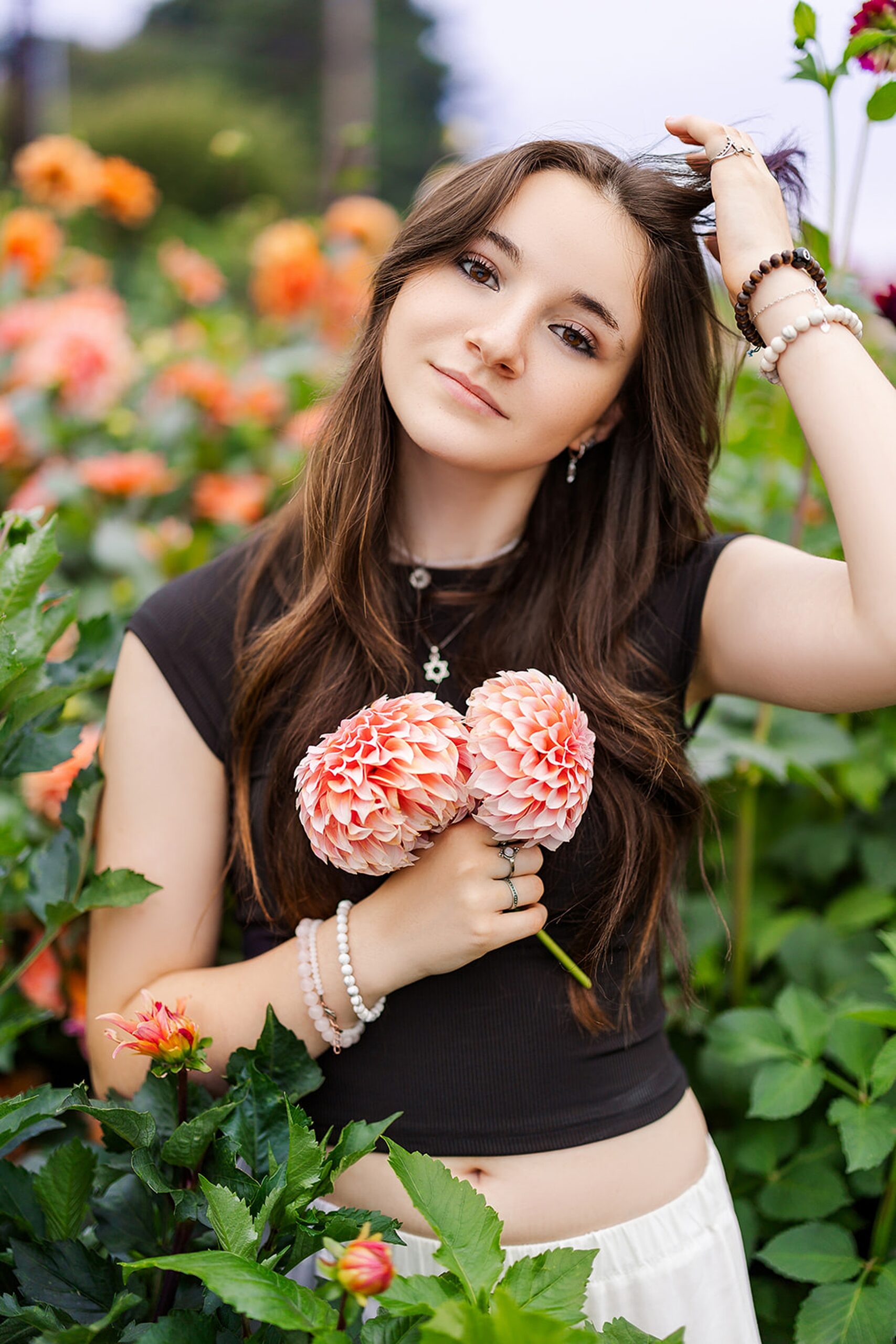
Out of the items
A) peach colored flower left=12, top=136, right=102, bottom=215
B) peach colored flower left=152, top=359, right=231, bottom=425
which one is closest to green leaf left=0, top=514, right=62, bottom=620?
peach colored flower left=152, top=359, right=231, bottom=425

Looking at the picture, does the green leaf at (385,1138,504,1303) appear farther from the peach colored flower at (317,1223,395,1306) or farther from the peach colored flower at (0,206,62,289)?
the peach colored flower at (0,206,62,289)

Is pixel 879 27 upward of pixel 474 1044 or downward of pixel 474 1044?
upward

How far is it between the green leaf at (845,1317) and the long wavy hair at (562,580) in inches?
15.7

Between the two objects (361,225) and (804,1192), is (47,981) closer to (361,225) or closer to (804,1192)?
(804,1192)

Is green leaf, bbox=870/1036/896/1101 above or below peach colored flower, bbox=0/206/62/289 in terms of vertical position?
below

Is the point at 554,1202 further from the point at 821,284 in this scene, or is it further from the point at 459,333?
the point at 821,284

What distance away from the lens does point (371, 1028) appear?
126 centimetres

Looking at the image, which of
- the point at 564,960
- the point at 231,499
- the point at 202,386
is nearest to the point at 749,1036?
the point at 564,960

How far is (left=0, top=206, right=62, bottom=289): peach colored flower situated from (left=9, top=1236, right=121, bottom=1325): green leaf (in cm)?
291

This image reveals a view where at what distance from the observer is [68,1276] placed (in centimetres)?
104

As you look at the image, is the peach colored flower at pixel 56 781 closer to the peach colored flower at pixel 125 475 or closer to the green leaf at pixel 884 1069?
the peach colored flower at pixel 125 475

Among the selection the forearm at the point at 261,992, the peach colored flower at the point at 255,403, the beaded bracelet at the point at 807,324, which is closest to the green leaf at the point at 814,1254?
the forearm at the point at 261,992

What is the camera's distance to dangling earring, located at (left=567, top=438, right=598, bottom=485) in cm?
149

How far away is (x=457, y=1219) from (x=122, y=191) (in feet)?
11.0
